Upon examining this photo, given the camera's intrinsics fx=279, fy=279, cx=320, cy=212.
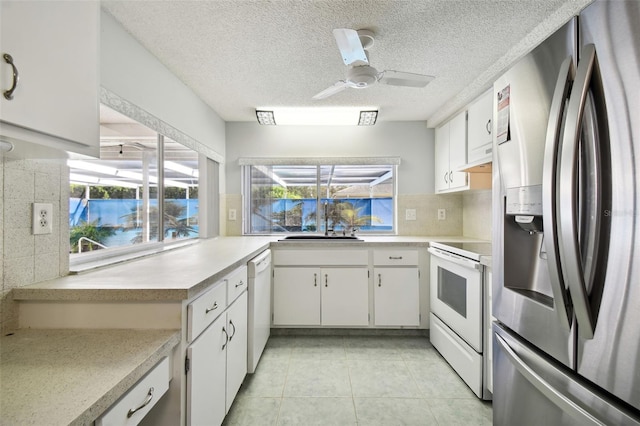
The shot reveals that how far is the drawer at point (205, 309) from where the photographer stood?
1.07m

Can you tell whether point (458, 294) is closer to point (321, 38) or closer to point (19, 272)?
point (321, 38)

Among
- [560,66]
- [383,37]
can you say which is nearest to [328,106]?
[383,37]

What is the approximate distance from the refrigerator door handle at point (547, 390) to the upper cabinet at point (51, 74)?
1.62m

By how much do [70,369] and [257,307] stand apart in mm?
1385

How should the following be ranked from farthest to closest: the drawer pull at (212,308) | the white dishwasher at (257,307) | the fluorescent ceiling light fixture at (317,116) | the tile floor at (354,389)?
the fluorescent ceiling light fixture at (317,116) < the white dishwasher at (257,307) < the tile floor at (354,389) < the drawer pull at (212,308)

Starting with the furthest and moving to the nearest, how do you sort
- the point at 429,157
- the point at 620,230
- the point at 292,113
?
the point at 429,157 < the point at 292,113 < the point at 620,230

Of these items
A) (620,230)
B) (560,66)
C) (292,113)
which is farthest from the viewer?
(292,113)

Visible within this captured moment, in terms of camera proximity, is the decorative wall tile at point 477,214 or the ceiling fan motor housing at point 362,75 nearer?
the ceiling fan motor housing at point 362,75

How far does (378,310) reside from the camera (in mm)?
2635

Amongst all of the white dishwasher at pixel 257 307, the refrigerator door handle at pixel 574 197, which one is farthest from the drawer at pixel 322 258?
the refrigerator door handle at pixel 574 197

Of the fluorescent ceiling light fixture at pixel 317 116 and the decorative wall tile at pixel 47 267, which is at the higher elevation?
the fluorescent ceiling light fixture at pixel 317 116

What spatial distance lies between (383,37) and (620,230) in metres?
1.52

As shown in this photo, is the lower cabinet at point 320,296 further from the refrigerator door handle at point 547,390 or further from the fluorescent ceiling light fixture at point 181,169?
the refrigerator door handle at point 547,390

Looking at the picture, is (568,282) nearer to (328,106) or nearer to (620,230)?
(620,230)
